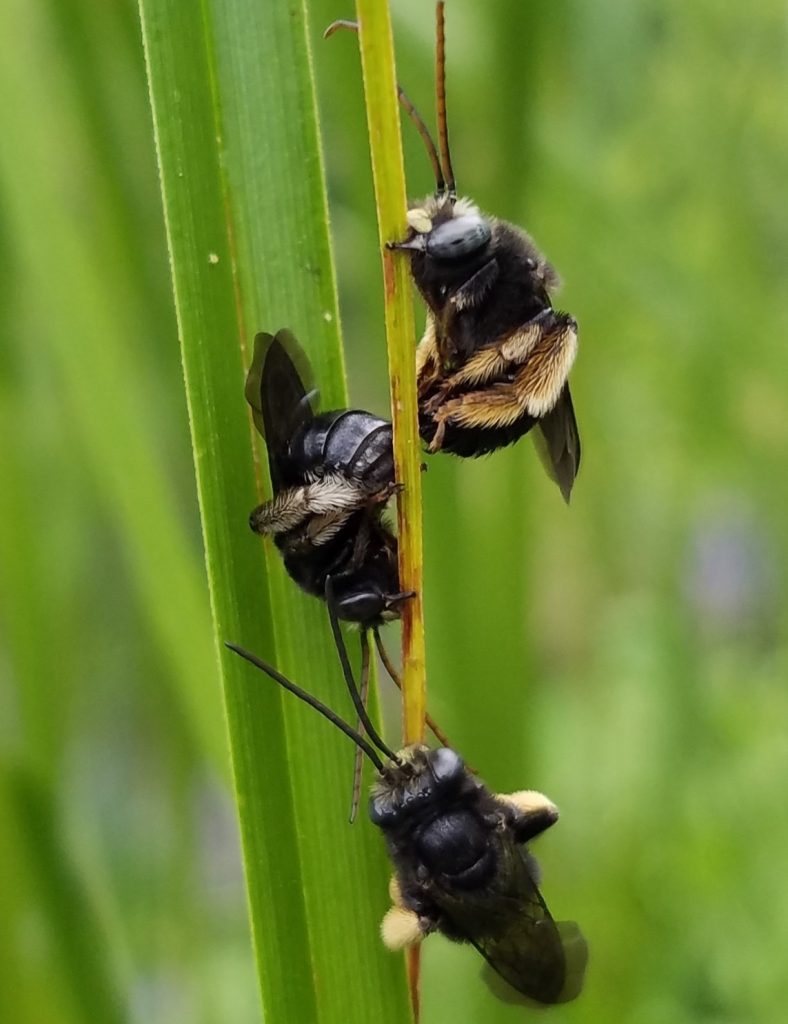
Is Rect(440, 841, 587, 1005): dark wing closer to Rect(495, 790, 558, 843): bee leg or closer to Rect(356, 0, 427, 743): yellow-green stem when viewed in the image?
Rect(495, 790, 558, 843): bee leg

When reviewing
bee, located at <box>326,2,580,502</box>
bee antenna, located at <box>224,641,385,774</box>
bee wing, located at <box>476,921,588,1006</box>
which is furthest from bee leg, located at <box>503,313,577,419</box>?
bee wing, located at <box>476,921,588,1006</box>

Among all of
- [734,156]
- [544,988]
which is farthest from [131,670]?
[734,156]

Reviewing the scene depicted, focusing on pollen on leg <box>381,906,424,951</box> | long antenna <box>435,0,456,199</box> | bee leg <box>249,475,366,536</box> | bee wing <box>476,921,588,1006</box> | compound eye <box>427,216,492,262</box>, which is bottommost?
bee wing <box>476,921,588,1006</box>

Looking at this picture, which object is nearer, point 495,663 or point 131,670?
point 495,663

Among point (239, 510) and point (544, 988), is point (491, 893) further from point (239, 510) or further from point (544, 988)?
point (239, 510)

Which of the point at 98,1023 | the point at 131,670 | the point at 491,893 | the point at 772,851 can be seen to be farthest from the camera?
the point at 131,670

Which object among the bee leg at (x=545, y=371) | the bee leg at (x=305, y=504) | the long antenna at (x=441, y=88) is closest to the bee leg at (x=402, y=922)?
the bee leg at (x=305, y=504)

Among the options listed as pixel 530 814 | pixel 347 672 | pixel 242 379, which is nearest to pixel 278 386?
pixel 242 379
